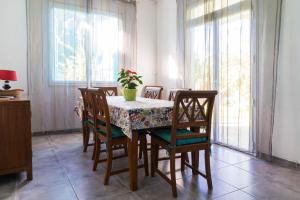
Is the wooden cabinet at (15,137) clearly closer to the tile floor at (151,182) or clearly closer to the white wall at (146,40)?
the tile floor at (151,182)

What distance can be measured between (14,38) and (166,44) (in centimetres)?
285

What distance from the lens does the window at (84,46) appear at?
4.05 metres

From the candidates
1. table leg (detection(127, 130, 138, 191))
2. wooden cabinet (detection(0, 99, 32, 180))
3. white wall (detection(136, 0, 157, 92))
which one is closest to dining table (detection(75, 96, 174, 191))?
table leg (detection(127, 130, 138, 191))

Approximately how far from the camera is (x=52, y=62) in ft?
13.2

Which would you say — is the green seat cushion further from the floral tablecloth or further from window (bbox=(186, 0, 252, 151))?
window (bbox=(186, 0, 252, 151))

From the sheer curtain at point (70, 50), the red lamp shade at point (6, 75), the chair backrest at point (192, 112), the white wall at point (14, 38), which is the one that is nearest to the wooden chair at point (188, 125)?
the chair backrest at point (192, 112)

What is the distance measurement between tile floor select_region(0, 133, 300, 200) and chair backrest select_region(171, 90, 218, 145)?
0.49 metres

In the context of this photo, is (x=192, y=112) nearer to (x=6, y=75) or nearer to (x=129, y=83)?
(x=129, y=83)

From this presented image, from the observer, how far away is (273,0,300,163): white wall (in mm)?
2449

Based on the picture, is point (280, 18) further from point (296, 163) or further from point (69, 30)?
point (69, 30)

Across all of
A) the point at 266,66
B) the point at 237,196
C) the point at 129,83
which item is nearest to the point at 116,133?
the point at 129,83

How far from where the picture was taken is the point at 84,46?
4.21 m

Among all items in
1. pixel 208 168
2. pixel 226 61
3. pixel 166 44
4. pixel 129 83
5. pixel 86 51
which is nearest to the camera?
pixel 208 168

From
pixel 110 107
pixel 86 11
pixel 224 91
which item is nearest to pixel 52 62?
pixel 86 11
